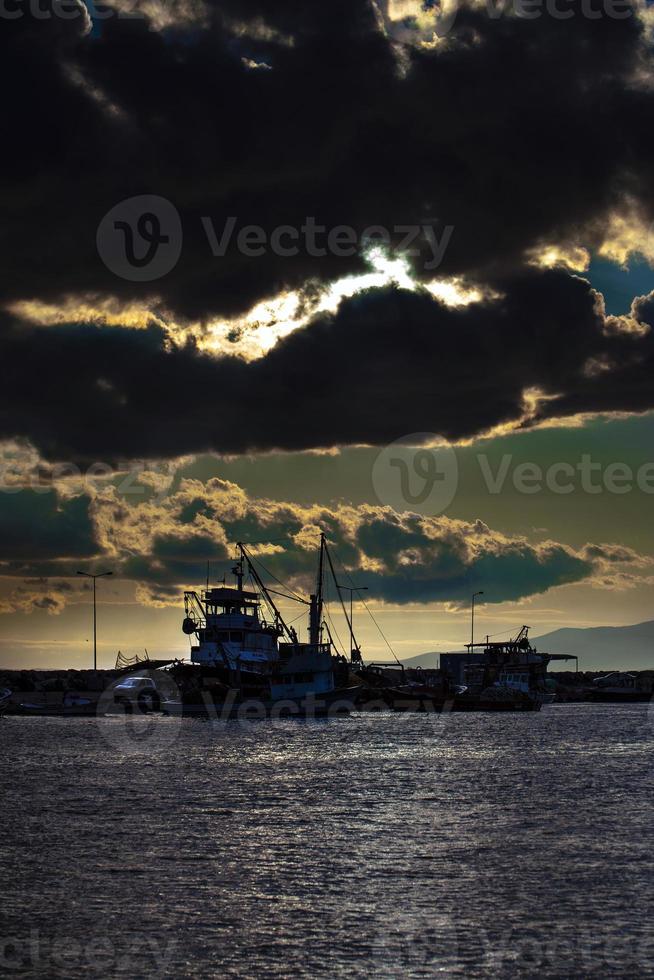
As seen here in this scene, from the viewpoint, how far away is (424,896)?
135 ft

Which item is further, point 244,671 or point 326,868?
point 244,671

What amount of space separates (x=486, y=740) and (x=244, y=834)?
76695mm

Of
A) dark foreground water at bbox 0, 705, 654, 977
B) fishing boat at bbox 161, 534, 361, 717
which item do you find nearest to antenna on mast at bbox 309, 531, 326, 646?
fishing boat at bbox 161, 534, 361, 717

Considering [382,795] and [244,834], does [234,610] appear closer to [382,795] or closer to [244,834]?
[382,795]

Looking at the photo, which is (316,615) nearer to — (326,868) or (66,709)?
(66,709)

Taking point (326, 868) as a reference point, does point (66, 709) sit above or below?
below

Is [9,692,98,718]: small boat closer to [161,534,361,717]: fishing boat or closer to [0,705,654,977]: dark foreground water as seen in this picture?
[161,534,361,717]: fishing boat

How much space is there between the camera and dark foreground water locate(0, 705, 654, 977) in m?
33.4

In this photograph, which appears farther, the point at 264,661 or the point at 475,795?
the point at 264,661

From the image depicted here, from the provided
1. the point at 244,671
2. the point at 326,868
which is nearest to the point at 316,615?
the point at 244,671

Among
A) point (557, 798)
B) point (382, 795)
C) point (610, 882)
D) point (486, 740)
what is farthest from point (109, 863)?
point (486, 740)

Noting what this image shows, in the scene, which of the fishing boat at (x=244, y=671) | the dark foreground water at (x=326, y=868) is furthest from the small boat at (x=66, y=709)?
the dark foreground water at (x=326, y=868)

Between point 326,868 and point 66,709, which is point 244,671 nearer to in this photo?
point 66,709

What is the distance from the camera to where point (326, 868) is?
4644 centimetres
